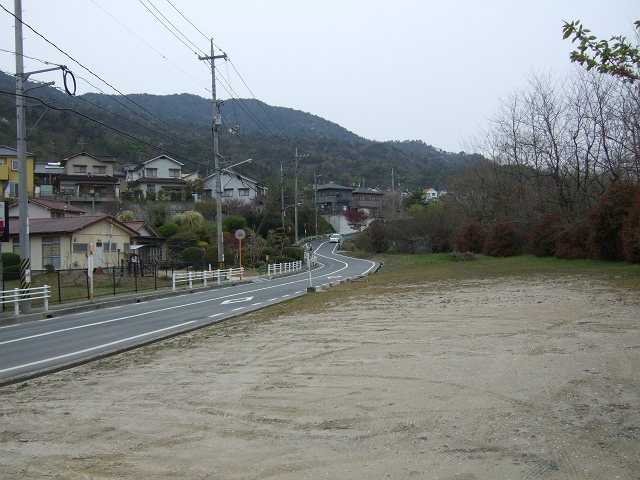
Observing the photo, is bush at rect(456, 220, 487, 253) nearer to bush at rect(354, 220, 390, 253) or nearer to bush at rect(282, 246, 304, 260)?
bush at rect(354, 220, 390, 253)

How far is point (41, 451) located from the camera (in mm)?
5238

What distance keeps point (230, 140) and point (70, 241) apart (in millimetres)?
65336

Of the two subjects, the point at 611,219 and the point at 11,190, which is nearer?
the point at 611,219

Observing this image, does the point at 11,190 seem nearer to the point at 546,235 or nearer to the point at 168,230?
the point at 168,230

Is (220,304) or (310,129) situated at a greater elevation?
(310,129)

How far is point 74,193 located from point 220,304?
47.7 meters

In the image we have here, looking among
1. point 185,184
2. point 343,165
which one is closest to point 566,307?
point 185,184

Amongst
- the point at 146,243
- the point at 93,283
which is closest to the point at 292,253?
the point at 146,243

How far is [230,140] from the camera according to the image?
327 ft

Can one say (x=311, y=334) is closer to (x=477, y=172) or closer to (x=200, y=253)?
(x=200, y=253)

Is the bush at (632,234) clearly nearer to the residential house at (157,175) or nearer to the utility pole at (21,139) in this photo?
the utility pole at (21,139)

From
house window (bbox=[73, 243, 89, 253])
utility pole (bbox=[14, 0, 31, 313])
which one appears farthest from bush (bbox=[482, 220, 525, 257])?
utility pole (bbox=[14, 0, 31, 313])

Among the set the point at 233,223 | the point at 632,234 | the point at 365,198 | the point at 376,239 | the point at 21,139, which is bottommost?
the point at 632,234

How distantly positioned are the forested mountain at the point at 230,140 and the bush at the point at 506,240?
1780 centimetres
